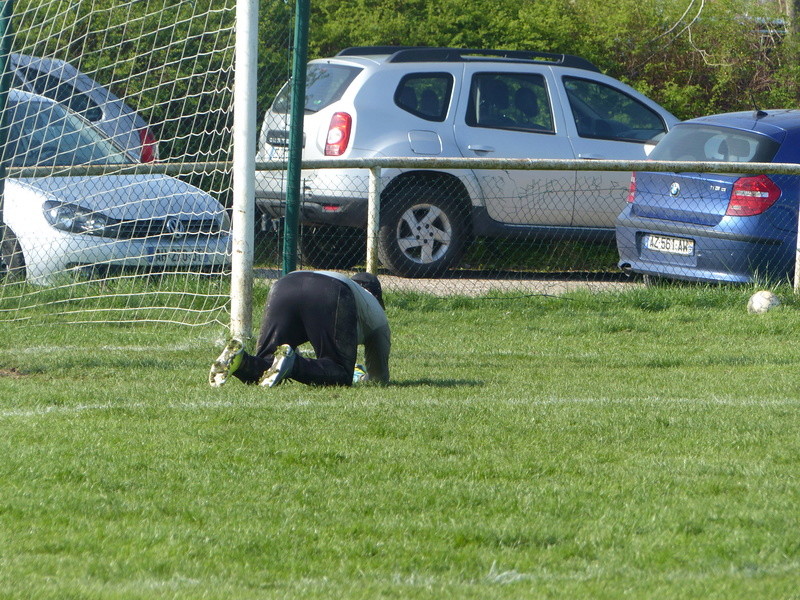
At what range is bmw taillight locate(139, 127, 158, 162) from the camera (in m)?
9.45

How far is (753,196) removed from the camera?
10.6 m

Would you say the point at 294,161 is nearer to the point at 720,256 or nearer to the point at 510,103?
the point at 510,103

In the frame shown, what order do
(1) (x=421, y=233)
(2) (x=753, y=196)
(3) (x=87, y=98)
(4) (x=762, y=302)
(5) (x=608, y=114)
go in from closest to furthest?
1. (3) (x=87, y=98)
2. (4) (x=762, y=302)
3. (2) (x=753, y=196)
4. (1) (x=421, y=233)
5. (5) (x=608, y=114)

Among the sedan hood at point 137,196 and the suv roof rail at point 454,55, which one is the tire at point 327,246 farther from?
the sedan hood at point 137,196

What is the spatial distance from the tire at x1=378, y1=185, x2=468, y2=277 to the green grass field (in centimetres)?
309

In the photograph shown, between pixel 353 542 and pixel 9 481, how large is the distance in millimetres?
1432

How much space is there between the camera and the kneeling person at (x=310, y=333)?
668 centimetres

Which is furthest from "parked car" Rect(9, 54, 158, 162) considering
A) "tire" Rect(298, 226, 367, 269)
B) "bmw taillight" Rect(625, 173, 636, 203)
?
"bmw taillight" Rect(625, 173, 636, 203)

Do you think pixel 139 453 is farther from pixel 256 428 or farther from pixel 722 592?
pixel 722 592

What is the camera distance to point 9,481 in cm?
473

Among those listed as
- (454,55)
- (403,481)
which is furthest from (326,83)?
(403,481)

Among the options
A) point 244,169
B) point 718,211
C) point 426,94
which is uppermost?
point 244,169

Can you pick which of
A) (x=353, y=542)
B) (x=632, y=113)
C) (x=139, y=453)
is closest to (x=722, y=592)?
(x=353, y=542)

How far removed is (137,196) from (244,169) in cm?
170
